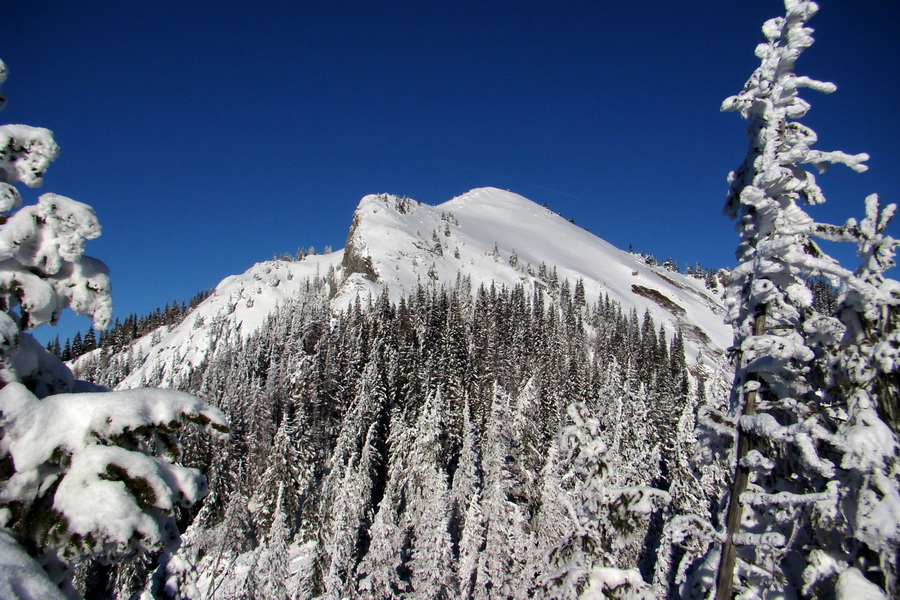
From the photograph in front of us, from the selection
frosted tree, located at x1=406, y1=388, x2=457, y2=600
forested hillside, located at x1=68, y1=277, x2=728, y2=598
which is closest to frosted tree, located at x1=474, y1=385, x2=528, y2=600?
forested hillside, located at x1=68, y1=277, x2=728, y2=598

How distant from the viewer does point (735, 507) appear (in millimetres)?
6129

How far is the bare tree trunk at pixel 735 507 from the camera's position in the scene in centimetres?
595

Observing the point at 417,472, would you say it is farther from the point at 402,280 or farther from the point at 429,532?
the point at 402,280

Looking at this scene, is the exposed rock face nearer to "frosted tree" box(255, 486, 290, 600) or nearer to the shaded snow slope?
the shaded snow slope

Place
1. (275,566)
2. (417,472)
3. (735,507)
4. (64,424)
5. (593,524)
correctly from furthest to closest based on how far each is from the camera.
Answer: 1. (417,472)
2. (275,566)
3. (593,524)
4. (735,507)
5. (64,424)

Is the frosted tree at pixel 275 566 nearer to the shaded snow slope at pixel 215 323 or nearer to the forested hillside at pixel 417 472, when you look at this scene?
the forested hillside at pixel 417 472

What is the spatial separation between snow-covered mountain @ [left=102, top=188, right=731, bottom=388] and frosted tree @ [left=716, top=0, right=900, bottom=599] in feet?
367

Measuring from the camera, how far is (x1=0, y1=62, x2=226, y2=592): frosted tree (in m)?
→ 3.86

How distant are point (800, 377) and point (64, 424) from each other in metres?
7.78

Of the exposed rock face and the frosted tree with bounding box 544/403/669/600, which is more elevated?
the exposed rock face

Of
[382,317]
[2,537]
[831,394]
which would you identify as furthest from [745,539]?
[382,317]

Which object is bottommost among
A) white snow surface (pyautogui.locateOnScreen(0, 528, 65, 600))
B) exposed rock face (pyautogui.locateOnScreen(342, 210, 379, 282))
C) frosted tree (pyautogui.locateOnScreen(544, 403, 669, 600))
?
white snow surface (pyautogui.locateOnScreen(0, 528, 65, 600))

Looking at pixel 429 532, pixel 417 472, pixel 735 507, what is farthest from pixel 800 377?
pixel 417 472

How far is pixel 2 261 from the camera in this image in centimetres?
432
